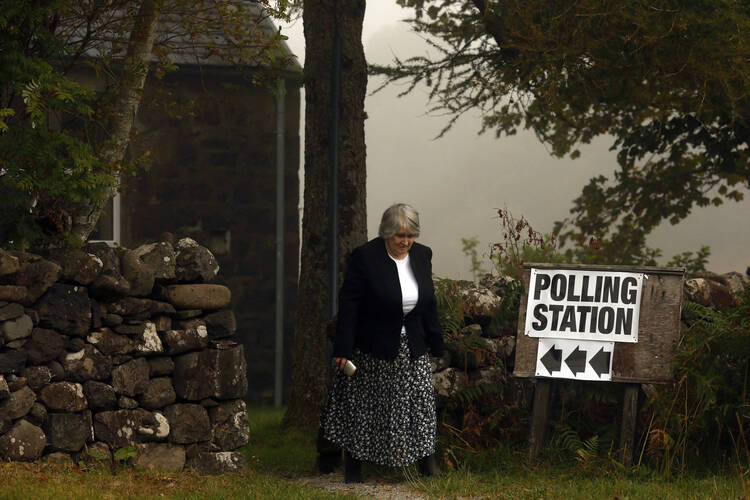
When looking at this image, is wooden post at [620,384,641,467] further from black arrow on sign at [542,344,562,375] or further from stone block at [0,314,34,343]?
stone block at [0,314,34,343]

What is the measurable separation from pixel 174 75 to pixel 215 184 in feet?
5.34

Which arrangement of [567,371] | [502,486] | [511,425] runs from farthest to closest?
[511,425]
[567,371]
[502,486]

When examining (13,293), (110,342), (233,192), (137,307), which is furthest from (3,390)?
(233,192)

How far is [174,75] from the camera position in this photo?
14016 mm

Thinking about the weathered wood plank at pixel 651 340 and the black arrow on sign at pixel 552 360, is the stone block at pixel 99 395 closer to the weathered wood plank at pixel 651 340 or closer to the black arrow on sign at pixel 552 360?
the weathered wood plank at pixel 651 340

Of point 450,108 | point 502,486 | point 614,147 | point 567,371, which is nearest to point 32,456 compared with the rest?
point 502,486

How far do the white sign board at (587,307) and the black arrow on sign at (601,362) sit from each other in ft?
0.34

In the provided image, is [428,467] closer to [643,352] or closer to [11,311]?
[643,352]

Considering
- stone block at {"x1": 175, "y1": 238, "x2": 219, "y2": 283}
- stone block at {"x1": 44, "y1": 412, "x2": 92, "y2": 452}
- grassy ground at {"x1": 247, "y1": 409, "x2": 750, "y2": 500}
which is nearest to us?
grassy ground at {"x1": 247, "y1": 409, "x2": 750, "y2": 500}

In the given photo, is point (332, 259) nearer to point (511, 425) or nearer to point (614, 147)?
point (511, 425)

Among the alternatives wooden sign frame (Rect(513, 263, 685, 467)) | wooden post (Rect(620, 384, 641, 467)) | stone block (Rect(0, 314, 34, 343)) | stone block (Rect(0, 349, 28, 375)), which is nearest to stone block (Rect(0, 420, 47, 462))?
stone block (Rect(0, 349, 28, 375))

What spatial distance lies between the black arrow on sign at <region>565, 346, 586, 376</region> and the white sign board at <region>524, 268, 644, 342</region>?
111mm

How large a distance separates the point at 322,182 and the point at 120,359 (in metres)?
3.33

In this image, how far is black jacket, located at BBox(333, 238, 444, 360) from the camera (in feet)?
22.4
